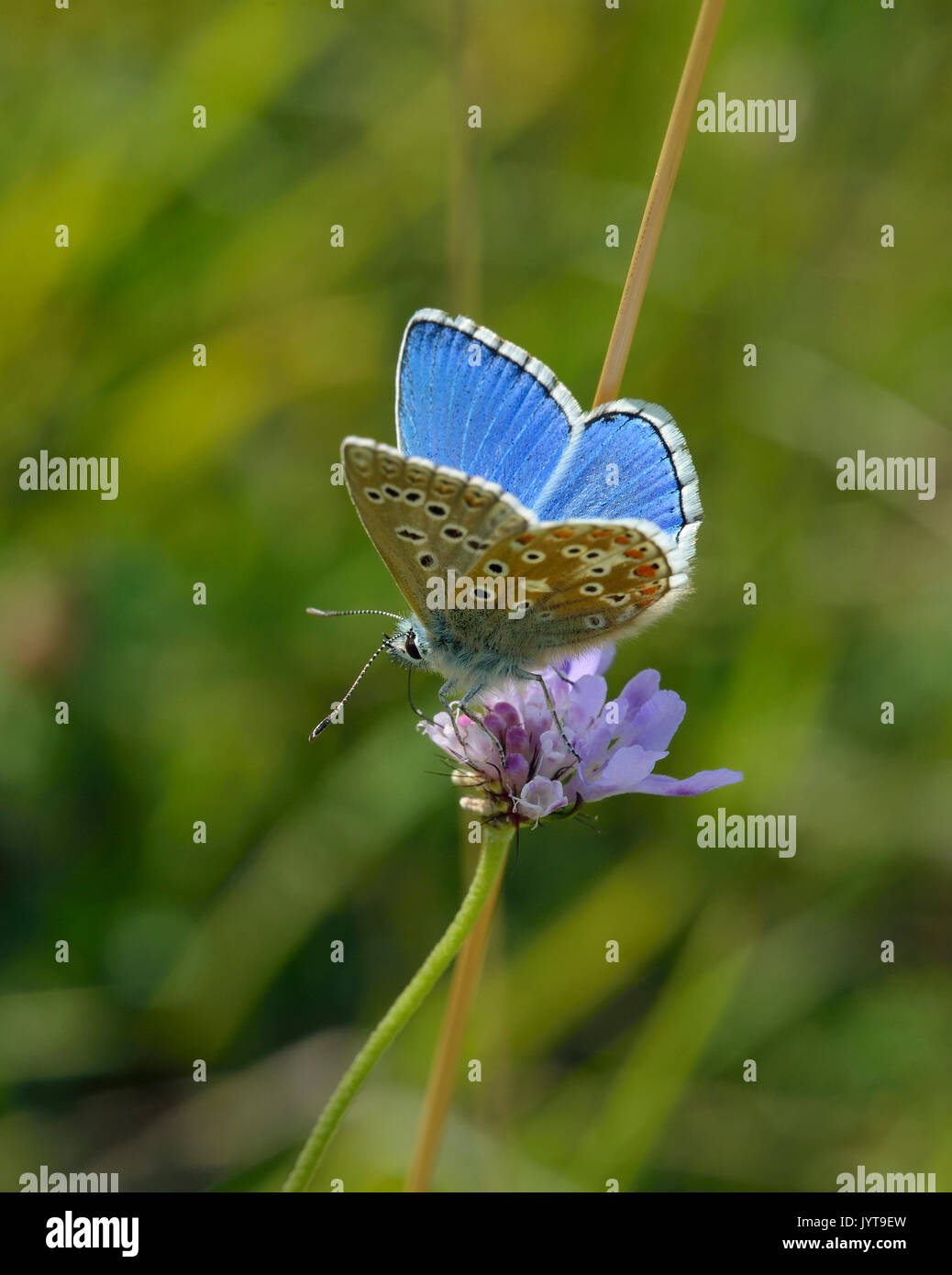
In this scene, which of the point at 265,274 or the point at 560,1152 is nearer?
the point at 560,1152

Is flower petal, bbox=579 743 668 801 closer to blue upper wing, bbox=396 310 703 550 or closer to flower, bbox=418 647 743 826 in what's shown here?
flower, bbox=418 647 743 826

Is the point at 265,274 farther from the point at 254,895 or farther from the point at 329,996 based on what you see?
the point at 329,996

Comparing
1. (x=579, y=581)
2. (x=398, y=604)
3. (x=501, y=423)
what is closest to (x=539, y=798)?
(x=579, y=581)

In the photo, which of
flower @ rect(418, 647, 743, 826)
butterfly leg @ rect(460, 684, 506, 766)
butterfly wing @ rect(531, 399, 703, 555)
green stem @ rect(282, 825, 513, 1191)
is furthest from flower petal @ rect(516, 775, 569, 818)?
butterfly wing @ rect(531, 399, 703, 555)

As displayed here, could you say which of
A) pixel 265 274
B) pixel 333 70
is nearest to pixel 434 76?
pixel 333 70

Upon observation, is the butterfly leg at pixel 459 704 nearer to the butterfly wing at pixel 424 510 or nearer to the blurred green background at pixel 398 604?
the butterfly wing at pixel 424 510

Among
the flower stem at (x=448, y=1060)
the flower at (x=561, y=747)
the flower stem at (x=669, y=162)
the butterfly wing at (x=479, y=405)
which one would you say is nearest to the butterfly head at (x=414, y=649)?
the flower at (x=561, y=747)
